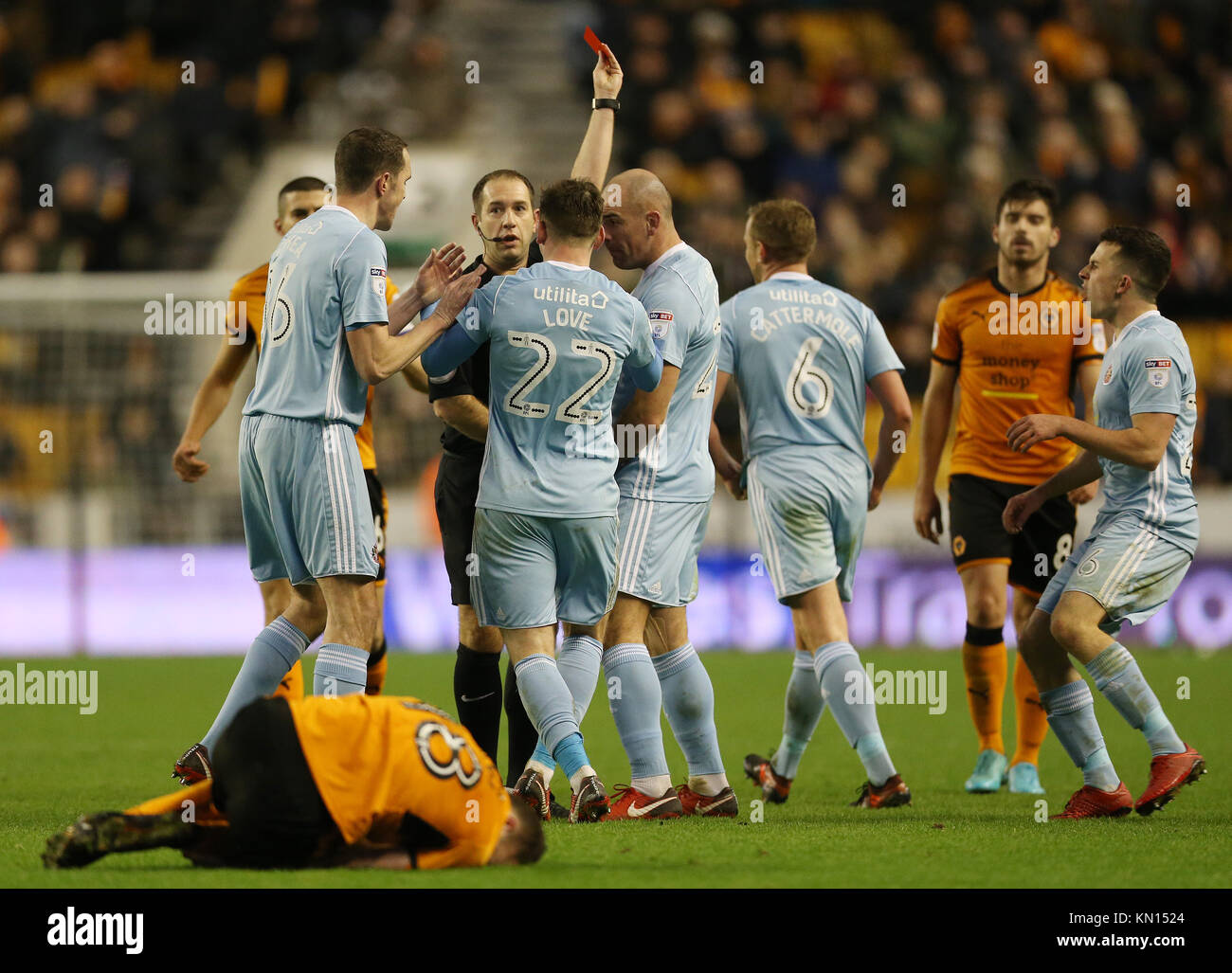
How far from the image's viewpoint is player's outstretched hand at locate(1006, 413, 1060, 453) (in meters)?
5.78

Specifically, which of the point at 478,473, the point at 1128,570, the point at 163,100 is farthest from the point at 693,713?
the point at 163,100

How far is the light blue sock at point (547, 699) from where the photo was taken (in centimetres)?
532

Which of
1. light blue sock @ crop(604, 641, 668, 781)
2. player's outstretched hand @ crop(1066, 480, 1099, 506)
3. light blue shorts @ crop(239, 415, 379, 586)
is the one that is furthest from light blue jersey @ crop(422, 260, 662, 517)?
player's outstretched hand @ crop(1066, 480, 1099, 506)

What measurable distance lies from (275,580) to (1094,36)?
560 inches

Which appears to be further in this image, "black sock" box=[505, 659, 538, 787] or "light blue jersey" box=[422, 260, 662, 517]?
"black sock" box=[505, 659, 538, 787]

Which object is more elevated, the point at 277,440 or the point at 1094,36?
the point at 1094,36

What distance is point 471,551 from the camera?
5.99 meters

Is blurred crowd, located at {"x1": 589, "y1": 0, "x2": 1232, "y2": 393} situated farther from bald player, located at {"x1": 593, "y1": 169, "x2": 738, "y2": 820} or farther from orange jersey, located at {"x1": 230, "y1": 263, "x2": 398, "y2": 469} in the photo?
bald player, located at {"x1": 593, "y1": 169, "x2": 738, "y2": 820}

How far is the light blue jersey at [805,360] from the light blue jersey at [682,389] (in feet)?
1.19

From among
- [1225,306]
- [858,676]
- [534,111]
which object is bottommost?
[858,676]

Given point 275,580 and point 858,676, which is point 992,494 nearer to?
point 858,676

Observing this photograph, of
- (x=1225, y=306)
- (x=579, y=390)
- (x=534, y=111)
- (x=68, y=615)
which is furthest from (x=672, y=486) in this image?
(x=534, y=111)

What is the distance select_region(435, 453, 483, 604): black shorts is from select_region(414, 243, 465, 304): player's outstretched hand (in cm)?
80

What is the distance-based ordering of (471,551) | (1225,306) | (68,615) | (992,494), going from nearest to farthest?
(471,551)
(992,494)
(68,615)
(1225,306)
